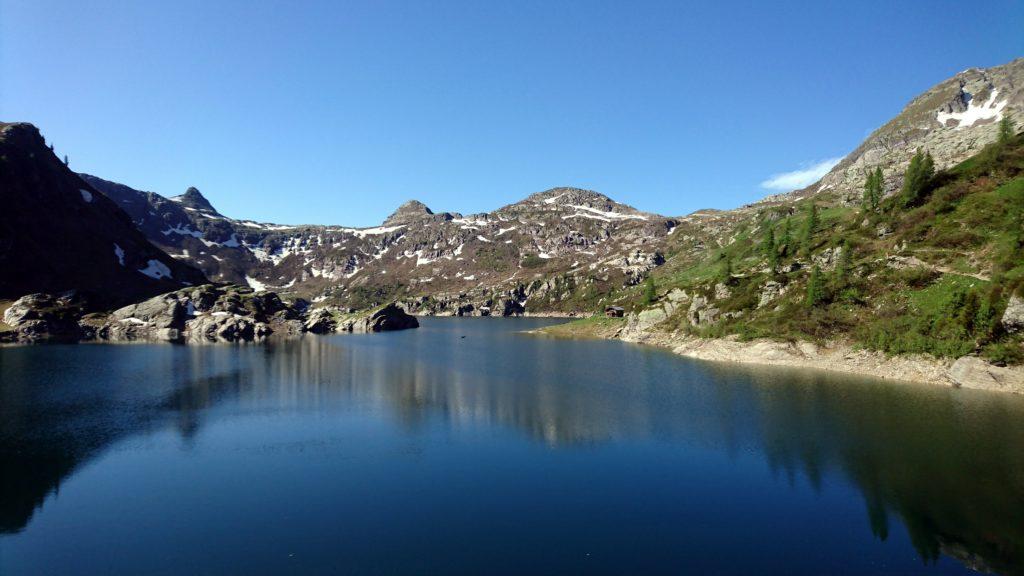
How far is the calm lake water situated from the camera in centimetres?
2433

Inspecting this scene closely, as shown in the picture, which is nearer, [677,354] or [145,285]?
[677,354]

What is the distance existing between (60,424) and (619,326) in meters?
122

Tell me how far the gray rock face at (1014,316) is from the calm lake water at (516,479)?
8567 mm

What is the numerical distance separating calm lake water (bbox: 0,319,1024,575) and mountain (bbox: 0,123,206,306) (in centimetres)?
12687

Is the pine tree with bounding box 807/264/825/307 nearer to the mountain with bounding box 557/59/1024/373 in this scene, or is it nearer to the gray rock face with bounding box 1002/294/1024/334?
the mountain with bounding box 557/59/1024/373

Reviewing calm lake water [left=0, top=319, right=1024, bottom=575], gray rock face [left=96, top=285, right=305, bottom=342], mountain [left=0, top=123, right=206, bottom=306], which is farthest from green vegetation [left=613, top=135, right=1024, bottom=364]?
mountain [left=0, top=123, right=206, bottom=306]

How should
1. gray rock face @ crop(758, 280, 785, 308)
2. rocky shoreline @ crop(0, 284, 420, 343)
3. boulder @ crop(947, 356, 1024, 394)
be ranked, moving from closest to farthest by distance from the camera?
boulder @ crop(947, 356, 1024, 394)
gray rock face @ crop(758, 280, 785, 308)
rocky shoreline @ crop(0, 284, 420, 343)

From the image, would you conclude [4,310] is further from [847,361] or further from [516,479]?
[847,361]

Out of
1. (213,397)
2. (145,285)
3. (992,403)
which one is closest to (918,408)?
(992,403)

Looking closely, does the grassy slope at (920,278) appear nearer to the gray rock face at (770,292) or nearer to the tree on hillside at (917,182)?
the gray rock face at (770,292)

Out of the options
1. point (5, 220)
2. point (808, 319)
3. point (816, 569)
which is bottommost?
point (816, 569)

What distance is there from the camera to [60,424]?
1893 inches

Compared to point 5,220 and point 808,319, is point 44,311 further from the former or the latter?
point 808,319

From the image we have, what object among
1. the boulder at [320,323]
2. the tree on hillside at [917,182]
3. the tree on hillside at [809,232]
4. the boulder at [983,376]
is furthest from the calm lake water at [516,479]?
the boulder at [320,323]
